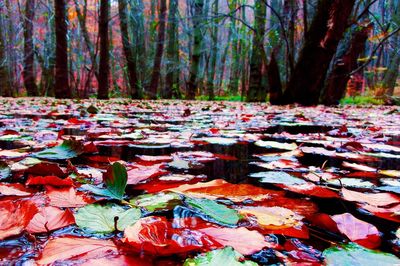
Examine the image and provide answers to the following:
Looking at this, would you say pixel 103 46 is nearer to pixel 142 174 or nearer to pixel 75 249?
pixel 142 174

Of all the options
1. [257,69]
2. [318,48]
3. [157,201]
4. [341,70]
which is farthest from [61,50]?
[157,201]

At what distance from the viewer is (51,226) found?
0.55m

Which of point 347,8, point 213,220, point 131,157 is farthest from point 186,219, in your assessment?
point 347,8

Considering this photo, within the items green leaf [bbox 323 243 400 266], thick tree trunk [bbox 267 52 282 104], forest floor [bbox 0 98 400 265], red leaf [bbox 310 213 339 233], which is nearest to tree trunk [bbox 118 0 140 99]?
thick tree trunk [bbox 267 52 282 104]

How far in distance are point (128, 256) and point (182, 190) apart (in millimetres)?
335

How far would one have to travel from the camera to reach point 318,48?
595 centimetres

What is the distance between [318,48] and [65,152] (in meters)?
5.53

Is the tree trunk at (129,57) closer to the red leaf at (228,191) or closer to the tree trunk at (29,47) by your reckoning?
the tree trunk at (29,47)

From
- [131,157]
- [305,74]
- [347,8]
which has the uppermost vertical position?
[347,8]

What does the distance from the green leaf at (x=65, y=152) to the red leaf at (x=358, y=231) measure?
0.80 metres

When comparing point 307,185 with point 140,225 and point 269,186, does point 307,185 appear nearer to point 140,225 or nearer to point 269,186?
point 269,186

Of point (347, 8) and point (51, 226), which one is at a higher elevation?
point (347, 8)

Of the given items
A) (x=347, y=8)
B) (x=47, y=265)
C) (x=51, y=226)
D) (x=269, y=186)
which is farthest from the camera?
(x=347, y=8)

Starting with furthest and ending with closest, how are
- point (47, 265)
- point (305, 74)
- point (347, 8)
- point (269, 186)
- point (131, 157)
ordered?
1. point (305, 74)
2. point (347, 8)
3. point (131, 157)
4. point (269, 186)
5. point (47, 265)
